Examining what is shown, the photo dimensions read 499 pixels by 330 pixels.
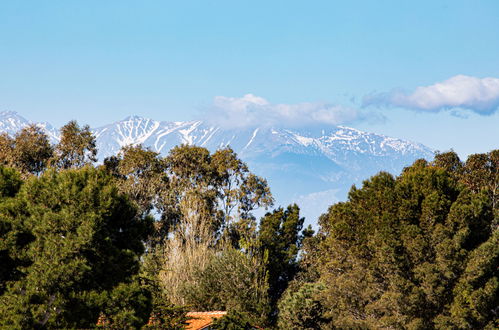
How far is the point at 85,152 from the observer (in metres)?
47.6

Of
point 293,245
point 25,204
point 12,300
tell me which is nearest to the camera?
point 12,300

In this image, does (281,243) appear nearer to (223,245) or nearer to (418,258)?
(223,245)

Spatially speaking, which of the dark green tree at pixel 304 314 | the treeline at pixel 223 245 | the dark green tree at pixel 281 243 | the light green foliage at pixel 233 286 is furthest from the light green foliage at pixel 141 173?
the dark green tree at pixel 304 314

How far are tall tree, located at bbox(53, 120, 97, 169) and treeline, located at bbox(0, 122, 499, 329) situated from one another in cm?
9

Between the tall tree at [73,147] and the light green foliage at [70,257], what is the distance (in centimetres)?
2812

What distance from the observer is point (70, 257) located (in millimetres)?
17938

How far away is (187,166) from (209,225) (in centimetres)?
592

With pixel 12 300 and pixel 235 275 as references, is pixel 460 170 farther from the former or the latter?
pixel 12 300

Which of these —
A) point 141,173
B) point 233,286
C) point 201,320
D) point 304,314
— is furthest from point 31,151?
point 304,314

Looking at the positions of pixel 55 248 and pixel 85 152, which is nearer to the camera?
pixel 55 248

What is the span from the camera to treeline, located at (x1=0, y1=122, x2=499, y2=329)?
18219 mm

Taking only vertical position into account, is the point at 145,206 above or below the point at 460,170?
above

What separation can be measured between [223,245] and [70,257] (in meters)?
29.7

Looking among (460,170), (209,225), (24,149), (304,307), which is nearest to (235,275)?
(304,307)
